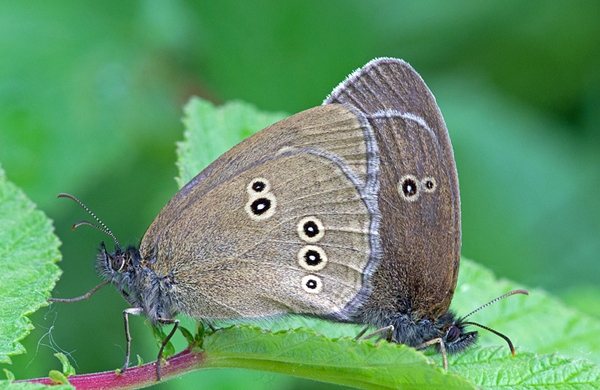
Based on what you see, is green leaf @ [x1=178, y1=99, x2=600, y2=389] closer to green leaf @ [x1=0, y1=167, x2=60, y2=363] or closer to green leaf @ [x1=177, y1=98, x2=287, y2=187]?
green leaf @ [x1=177, y1=98, x2=287, y2=187]

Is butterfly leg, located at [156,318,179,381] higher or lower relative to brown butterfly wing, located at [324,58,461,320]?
lower

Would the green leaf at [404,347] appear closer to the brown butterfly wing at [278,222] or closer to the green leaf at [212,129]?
the green leaf at [212,129]

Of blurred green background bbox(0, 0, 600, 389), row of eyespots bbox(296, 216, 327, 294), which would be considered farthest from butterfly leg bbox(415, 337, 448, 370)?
blurred green background bbox(0, 0, 600, 389)

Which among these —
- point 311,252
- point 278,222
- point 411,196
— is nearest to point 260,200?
point 278,222

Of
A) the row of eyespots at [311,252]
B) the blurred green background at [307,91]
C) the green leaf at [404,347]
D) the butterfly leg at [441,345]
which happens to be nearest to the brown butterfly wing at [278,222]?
the row of eyespots at [311,252]

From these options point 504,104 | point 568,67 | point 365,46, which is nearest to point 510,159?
point 504,104

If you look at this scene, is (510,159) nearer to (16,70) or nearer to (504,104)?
(504,104)
